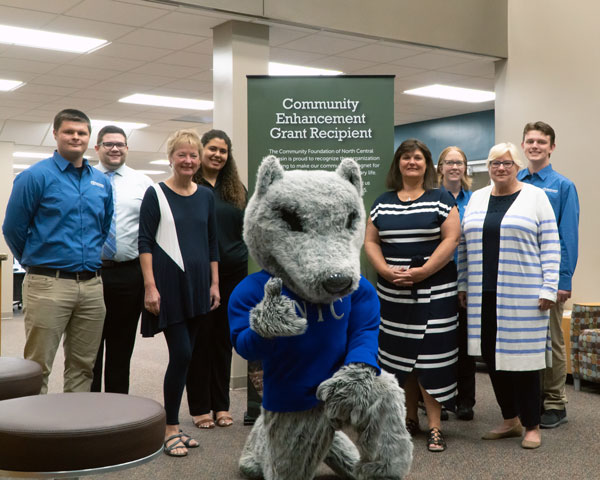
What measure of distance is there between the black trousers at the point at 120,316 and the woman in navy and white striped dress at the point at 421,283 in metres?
1.26

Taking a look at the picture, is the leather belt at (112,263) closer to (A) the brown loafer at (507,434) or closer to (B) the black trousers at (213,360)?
(B) the black trousers at (213,360)

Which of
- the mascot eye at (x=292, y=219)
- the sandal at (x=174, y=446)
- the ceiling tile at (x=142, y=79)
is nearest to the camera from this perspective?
the mascot eye at (x=292, y=219)

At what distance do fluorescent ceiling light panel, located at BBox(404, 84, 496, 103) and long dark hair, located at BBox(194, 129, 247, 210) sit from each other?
5.02 meters

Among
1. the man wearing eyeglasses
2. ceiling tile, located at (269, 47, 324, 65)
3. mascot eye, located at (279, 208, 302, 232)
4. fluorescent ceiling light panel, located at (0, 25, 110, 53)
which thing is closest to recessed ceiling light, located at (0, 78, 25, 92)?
fluorescent ceiling light panel, located at (0, 25, 110, 53)

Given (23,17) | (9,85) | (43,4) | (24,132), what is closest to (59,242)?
(43,4)

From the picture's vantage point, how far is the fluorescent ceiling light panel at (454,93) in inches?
332

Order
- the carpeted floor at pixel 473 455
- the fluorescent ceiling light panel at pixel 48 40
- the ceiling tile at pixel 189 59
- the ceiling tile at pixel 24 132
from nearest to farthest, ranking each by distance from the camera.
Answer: the carpeted floor at pixel 473 455 → the fluorescent ceiling light panel at pixel 48 40 → the ceiling tile at pixel 189 59 → the ceiling tile at pixel 24 132

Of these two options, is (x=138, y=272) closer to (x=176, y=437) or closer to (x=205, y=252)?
(x=205, y=252)

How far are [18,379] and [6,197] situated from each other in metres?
8.86

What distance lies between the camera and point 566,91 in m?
5.87

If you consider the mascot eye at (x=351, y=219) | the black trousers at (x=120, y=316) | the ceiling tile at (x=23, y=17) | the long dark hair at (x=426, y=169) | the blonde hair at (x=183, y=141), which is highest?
the ceiling tile at (x=23, y=17)

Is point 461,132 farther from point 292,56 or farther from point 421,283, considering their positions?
point 421,283

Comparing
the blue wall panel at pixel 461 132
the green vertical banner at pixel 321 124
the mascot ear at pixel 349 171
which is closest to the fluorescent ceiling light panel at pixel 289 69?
the green vertical banner at pixel 321 124

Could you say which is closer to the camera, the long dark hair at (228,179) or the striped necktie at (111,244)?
the striped necktie at (111,244)
